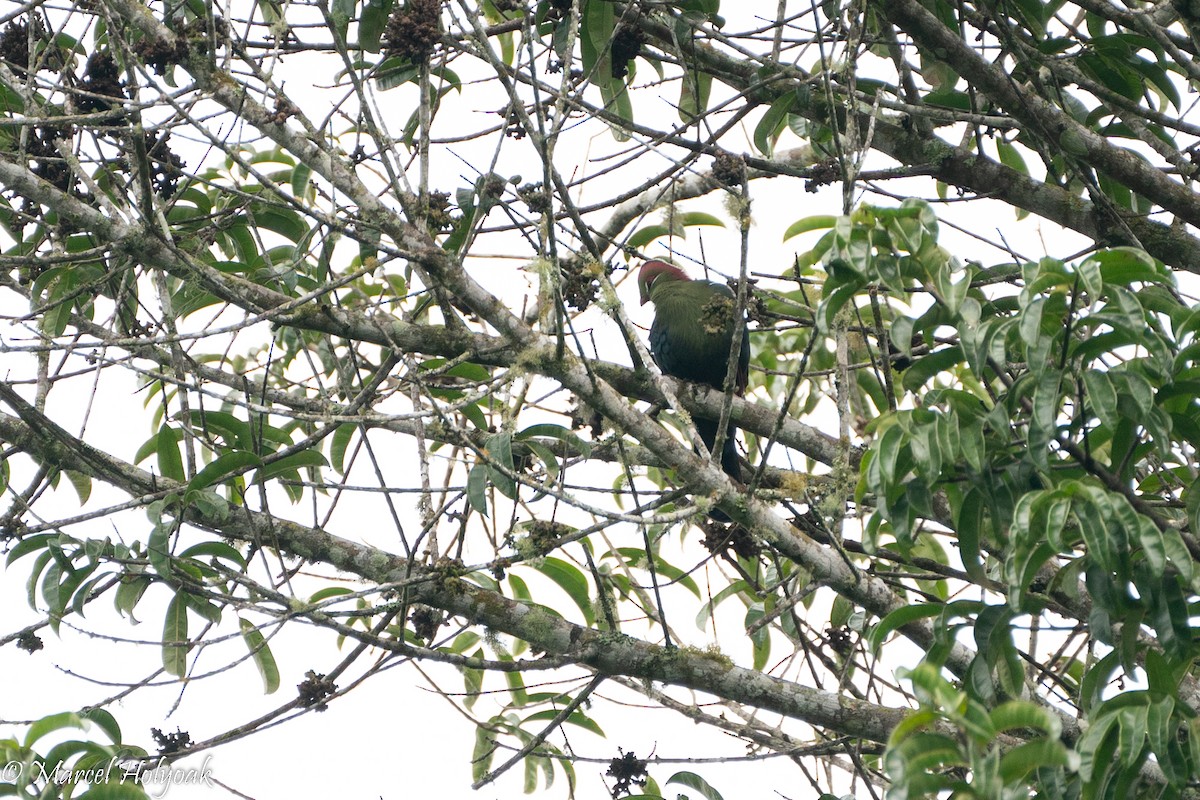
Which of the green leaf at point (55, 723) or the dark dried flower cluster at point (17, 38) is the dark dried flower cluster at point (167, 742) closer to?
the green leaf at point (55, 723)

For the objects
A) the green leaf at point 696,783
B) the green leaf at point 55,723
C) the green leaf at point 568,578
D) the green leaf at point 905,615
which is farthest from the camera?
the green leaf at point 568,578

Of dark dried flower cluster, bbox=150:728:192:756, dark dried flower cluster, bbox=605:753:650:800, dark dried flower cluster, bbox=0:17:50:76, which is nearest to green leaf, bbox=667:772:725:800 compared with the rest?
dark dried flower cluster, bbox=605:753:650:800

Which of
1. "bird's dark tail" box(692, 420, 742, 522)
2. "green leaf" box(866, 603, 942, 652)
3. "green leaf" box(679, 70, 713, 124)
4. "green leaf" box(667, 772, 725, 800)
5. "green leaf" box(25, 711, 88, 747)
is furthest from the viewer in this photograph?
"bird's dark tail" box(692, 420, 742, 522)

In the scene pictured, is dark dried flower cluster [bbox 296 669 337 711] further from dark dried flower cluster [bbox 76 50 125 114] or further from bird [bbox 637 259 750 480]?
bird [bbox 637 259 750 480]

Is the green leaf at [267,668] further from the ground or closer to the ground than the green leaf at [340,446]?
closer to the ground

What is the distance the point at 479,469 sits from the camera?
9.48ft

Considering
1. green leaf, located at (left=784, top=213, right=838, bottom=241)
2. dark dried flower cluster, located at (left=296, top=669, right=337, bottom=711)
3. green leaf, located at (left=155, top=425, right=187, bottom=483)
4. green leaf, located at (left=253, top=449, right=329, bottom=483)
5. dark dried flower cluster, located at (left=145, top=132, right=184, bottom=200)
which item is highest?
dark dried flower cluster, located at (left=145, top=132, right=184, bottom=200)

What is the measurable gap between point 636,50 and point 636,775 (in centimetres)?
213

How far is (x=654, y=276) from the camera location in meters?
5.86

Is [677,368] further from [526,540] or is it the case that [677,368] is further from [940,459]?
[940,459]

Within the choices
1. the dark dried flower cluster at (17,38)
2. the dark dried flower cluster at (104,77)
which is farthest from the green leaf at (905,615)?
the dark dried flower cluster at (17,38)

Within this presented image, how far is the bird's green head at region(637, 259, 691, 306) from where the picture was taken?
5.73 meters

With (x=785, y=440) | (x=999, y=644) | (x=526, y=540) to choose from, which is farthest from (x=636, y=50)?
(x=999, y=644)

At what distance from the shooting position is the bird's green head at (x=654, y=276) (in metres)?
5.73
